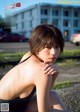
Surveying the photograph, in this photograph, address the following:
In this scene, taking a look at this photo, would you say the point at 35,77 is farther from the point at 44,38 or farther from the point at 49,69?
the point at 44,38

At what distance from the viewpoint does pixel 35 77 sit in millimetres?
2609

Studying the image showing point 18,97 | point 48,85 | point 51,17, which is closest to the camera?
point 48,85

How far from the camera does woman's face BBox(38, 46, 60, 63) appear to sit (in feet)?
8.72

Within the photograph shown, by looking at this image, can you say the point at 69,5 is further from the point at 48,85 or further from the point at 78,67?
the point at 48,85

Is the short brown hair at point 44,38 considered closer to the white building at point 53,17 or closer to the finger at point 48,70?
the finger at point 48,70

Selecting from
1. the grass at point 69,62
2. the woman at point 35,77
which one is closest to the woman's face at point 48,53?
the woman at point 35,77

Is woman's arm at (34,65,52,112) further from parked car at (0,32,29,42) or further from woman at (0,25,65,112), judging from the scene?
parked car at (0,32,29,42)

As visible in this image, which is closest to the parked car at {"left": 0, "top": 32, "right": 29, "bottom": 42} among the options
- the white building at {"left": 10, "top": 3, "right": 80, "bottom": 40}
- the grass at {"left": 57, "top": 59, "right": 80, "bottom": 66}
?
the grass at {"left": 57, "top": 59, "right": 80, "bottom": 66}

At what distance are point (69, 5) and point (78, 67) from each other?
59.4 m

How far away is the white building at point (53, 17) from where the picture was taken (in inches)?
2662

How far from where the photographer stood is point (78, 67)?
498 inches

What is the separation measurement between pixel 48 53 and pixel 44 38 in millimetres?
148

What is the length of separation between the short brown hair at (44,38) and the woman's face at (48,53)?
32mm

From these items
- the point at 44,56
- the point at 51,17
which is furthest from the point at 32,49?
the point at 51,17
